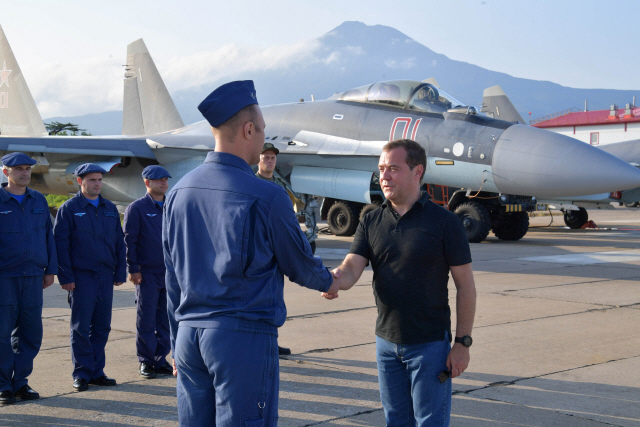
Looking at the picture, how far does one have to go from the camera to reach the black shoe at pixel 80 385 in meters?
4.76

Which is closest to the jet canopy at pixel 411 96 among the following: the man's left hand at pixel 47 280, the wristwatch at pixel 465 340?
the man's left hand at pixel 47 280

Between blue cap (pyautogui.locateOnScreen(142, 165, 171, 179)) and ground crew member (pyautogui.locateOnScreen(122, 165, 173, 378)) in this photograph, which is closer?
ground crew member (pyautogui.locateOnScreen(122, 165, 173, 378))

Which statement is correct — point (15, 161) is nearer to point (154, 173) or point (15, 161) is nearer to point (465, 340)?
point (154, 173)

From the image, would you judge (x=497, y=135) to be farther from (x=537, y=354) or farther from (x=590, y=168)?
(x=537, y=354)

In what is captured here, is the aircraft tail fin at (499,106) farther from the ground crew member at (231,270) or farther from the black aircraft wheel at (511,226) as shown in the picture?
the ground crew member at (231,270)

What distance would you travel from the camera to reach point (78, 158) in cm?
1603

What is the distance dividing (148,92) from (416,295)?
2000cm

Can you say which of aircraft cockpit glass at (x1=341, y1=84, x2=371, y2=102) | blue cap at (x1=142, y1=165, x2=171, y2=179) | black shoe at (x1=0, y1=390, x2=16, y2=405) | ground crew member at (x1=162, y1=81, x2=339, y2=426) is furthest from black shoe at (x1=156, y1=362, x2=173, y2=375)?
aircraft cockpit glass at (x1=341, y1=84, x2=371, y2=102)

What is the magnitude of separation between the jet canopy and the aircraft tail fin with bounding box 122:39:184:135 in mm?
9369

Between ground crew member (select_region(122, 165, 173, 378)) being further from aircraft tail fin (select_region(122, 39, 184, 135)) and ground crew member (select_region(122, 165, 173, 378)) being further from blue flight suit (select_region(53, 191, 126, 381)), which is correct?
aircraft tail fin (select_region(122, 39, 184, 135))

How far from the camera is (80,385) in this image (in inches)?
188

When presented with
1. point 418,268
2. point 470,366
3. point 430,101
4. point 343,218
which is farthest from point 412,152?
point 343,218

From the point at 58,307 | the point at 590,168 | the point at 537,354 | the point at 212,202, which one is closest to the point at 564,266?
the point at 590,168

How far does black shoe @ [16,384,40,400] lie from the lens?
455cm
